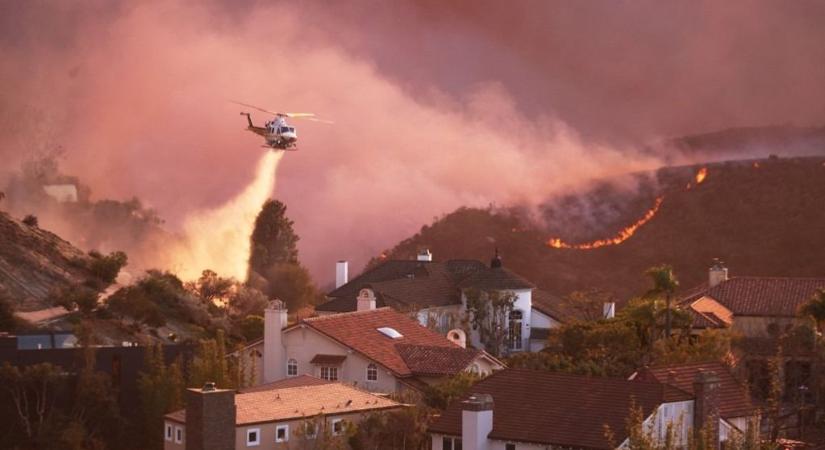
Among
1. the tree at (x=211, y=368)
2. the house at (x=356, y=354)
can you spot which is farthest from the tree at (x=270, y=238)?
the tree at (x=211, y=368)

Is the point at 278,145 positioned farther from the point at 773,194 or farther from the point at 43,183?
the point at 773,194

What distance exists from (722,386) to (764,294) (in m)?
30.0

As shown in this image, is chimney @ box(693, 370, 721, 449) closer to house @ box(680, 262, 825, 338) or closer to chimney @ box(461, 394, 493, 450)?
chimney @ box(461, 394, 493, 450)

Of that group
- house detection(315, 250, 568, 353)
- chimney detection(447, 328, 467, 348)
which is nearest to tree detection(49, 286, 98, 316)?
house detection(315, 250, 568, 353)

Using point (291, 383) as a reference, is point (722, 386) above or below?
below

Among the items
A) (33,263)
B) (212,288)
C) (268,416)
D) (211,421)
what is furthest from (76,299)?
(211,421)

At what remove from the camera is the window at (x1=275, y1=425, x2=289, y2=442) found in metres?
57.1

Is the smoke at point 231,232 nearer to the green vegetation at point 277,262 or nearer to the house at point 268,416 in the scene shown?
the green vegetation at point 277,262

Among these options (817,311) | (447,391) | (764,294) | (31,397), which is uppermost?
(764,294)

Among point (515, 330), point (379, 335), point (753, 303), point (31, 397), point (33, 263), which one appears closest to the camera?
point (31, 397)

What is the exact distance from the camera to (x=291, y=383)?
210 feet

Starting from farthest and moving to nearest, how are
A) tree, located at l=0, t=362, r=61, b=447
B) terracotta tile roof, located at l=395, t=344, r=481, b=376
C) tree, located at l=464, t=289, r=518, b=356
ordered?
tree, located at l=464, t=289, r=518, b=356
terracotta tile roof, located at l=395, t=344, r=481, b=376
tree, located at l=0, t=362, r=61, b=447

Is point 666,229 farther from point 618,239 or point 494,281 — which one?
point 494,281

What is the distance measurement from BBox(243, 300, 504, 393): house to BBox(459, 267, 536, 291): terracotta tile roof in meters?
19.4
